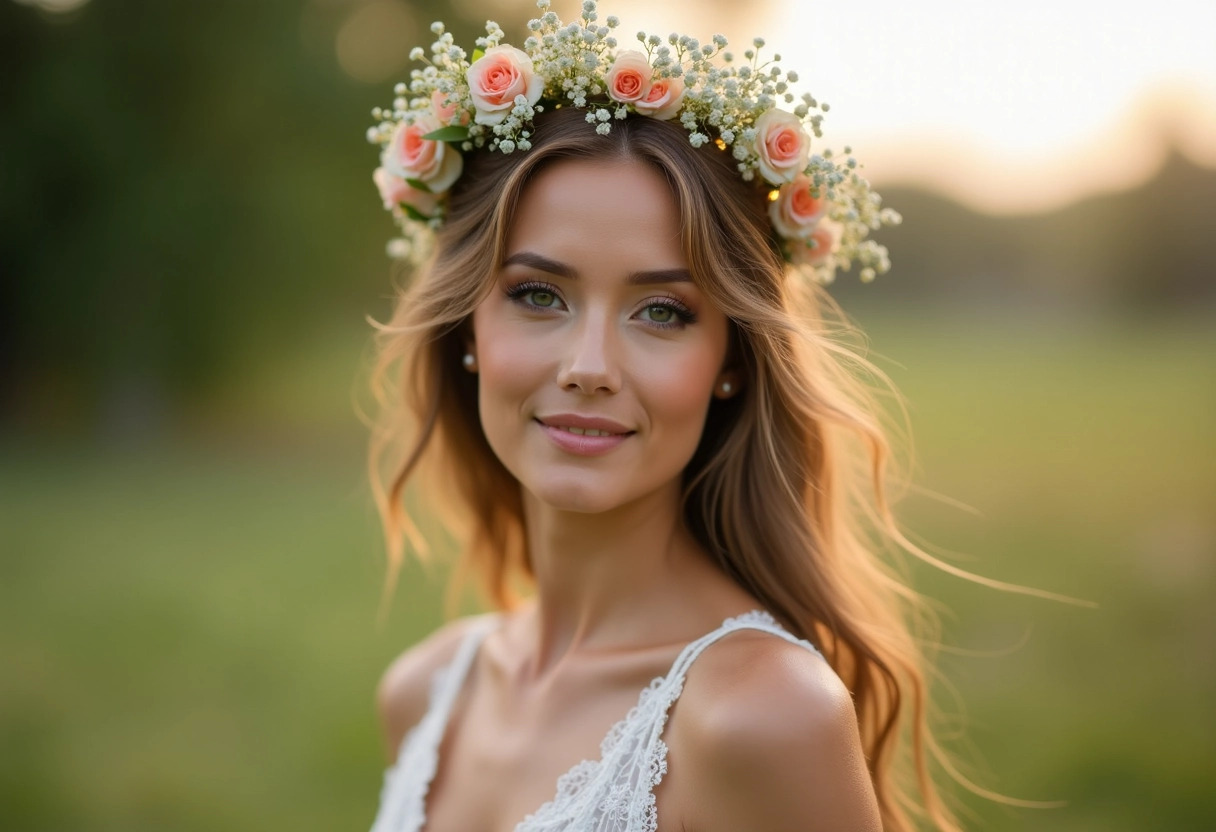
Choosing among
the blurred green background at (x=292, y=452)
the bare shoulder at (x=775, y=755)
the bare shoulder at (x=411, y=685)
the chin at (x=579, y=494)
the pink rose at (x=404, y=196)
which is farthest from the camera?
the blurred green background at (x=292, y=452)

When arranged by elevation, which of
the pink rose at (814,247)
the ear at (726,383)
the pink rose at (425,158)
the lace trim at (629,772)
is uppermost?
the pink rose at (425,158)

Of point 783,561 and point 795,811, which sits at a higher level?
point 783,561

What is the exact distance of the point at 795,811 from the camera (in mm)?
1949

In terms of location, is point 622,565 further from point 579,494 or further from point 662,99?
point 662,99

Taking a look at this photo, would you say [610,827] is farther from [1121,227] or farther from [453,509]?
[1121,227]

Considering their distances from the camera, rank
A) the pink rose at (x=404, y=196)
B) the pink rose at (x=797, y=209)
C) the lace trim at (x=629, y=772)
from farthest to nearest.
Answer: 1. the pink rose at (x=404, y=196)
2. the pink rose at (x=797, y=209)
3. the lace trim at (x=629, y=772)

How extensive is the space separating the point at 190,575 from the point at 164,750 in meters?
2.85

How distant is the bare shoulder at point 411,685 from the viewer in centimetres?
320

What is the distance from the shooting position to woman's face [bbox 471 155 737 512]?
2340 mm

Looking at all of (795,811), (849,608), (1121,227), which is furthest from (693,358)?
(1121,227)

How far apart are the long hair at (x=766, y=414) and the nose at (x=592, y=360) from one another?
26 cm

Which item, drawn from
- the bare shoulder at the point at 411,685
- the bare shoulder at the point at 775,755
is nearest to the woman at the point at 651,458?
the bare shoulder at the point at 775,755

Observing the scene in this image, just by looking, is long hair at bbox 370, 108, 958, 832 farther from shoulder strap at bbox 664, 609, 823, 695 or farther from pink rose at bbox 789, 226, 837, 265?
shoulder strap at bbox 664, 609, 823, 695

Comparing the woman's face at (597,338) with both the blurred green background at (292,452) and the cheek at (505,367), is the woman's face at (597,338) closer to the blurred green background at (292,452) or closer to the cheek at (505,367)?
the cheek at (505,367)
